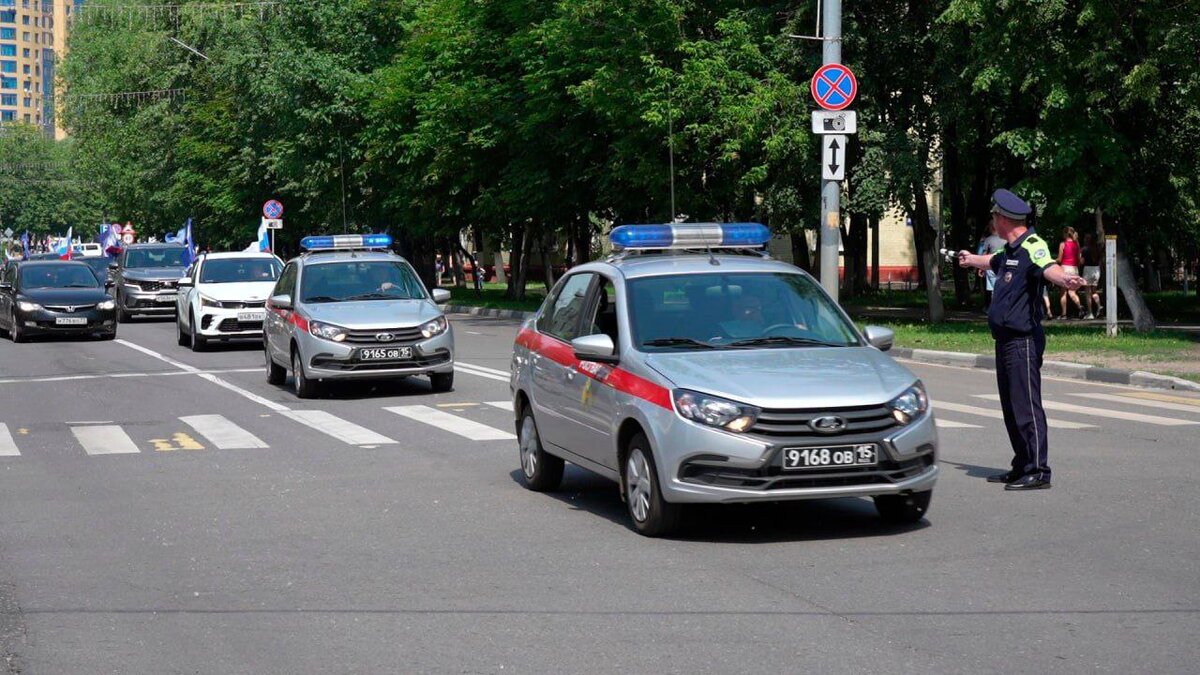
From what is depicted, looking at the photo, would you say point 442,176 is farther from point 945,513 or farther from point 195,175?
point 945,513

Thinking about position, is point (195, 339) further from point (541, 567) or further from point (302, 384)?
point (541, 567)

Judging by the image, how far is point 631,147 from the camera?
109 ft

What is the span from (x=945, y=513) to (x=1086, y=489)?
54.4 inches

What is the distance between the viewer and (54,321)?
31.4 metres

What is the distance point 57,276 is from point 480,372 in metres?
14.8

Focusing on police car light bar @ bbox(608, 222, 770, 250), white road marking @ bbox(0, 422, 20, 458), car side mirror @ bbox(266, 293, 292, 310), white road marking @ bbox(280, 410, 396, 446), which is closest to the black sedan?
car side mirror @ bbox(266, 293, 292, 310)

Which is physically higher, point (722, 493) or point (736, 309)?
point (736, 309)

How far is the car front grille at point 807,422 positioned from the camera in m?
8.46

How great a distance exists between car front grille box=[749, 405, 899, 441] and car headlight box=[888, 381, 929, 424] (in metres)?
0.14

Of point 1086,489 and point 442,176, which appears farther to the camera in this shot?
point 442,176

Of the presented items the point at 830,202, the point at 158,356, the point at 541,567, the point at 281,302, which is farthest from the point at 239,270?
the point at 541,567

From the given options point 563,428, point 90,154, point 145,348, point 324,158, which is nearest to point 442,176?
point 324,158

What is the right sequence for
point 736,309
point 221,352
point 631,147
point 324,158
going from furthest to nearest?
point 324,158
point 631,147
point 221,352
point 736,309

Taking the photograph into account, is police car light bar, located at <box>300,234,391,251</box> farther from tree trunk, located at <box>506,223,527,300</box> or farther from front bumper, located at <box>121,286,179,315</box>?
tree trunk, located at <box>506,223,527,300</box>
